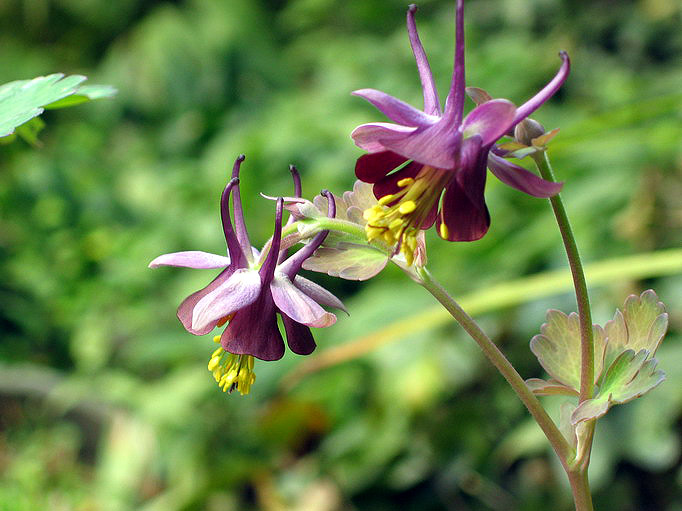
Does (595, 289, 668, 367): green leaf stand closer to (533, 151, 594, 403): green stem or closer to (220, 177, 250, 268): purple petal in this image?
(533, 151, 594, 403): green stem

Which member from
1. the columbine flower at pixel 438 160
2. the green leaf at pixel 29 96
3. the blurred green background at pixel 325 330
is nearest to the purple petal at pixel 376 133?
the columbine flower at pixel 438 160

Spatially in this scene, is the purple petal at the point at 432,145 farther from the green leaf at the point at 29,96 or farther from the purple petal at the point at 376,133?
the green leaf at the point at 29,96

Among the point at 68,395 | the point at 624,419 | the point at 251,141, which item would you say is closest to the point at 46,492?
the point at 68,395

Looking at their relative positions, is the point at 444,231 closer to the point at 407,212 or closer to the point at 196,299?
the point at 407,212

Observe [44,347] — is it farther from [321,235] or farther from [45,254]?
[321,235]

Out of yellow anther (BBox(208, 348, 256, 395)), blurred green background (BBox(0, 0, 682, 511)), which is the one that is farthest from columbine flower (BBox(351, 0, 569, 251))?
blurred green background (BBox(0, 0, 682, 511))

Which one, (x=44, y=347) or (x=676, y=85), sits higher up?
(x=676, y=85)

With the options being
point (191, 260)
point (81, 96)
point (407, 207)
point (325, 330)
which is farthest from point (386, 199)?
point (325, 330)
